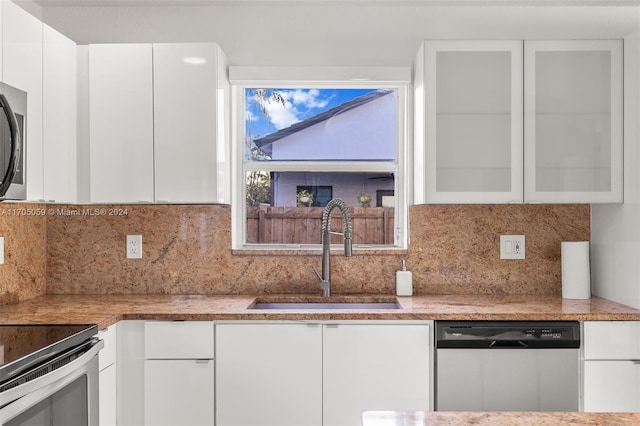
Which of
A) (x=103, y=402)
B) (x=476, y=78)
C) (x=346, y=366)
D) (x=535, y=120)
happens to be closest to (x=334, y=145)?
(x=476, y=78)

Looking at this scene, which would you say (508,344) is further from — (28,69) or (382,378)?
(28,69)

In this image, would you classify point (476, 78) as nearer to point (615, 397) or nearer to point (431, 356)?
point (431, 356)

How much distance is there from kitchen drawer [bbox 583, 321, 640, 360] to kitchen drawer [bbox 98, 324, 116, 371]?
201cm

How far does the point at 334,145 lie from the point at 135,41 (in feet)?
4.04


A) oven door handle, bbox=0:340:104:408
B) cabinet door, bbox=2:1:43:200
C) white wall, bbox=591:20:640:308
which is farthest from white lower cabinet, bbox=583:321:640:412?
cabinet door, bbox=2:1:43:200

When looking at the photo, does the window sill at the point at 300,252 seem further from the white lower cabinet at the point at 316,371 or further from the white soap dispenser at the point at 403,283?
the white lower cabinet at the point at 316,371

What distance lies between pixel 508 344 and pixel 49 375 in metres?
1.77

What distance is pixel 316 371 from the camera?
7.79ft

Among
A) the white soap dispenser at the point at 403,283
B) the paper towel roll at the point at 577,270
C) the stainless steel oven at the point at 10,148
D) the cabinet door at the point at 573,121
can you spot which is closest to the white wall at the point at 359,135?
the white soap dispenser at the point at 403,283

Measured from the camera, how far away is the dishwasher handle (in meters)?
2.34

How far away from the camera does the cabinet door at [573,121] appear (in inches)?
102

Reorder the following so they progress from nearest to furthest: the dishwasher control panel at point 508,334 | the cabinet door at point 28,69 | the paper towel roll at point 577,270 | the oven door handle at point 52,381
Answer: the oven door handle at point 52,381, the cabinet door at point 28,69, the dishwasher control panel at point 508,334, the paper towel roll at point 577,270

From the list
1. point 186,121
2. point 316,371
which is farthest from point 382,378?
point 186,121

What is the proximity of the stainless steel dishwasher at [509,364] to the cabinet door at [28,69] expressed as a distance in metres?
1.84
